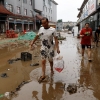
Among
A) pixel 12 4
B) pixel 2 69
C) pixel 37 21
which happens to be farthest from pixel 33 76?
pixel 37 21

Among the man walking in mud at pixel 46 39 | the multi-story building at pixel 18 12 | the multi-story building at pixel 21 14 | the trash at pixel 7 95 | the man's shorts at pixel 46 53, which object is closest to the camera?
the trash at pixel 7 95

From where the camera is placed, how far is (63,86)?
4.62m

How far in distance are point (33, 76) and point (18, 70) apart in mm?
1086

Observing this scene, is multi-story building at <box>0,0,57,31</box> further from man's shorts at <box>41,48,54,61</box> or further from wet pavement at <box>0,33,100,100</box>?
man's shorts at <box>41,48,54,61</box>

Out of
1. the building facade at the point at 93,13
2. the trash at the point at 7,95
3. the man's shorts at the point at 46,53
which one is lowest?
the trash at the point at 7,95

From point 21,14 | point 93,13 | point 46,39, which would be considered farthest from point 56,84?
point 21,14

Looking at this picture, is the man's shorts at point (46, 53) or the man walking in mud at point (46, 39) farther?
the man's shorts at point (46, 53)

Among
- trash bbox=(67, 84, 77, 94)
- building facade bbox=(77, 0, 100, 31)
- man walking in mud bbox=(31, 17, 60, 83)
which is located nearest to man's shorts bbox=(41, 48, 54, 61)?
man walking in mud bbox=(31, 17, 60, 83)

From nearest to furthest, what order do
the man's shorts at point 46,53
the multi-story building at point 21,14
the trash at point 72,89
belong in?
the trash at point 72,89 < the man's shorts at point 46,53 < the multi-story building at point 21,14

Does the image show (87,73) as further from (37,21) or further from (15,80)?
(37,21)

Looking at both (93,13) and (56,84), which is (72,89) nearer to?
(56,84)

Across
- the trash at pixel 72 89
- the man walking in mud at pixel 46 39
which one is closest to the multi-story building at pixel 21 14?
the man walking in mud at pixel 46 39

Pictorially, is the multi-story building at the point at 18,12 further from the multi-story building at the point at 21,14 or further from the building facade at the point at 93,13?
the building facade at the point at 93,13

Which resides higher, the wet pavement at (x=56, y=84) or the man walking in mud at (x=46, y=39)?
the man walking in mud at (x=46, y=39)
